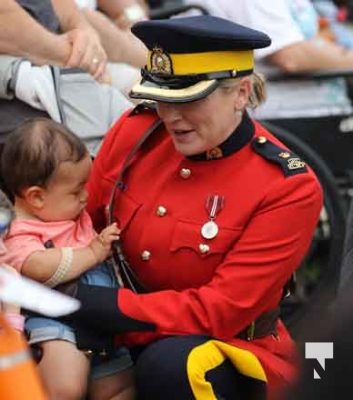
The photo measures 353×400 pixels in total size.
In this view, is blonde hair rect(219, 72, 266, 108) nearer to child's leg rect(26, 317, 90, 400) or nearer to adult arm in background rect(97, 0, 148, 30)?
child's leg rect(26, 317, 90, 400)

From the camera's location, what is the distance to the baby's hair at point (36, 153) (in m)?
2.64

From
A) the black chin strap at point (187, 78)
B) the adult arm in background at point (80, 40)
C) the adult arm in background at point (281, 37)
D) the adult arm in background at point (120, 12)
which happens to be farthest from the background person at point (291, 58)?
the black chin strap at point (187, 78)

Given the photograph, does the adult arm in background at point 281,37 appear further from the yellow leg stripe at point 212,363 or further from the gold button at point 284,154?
the yellow leg stripe at point 212,363

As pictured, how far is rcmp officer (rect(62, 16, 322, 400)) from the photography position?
2.59 metres

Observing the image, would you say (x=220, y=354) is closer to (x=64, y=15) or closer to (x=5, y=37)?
(x=5, y=37)

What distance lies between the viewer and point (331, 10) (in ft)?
20.7

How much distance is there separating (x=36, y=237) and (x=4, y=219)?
14 centimetres

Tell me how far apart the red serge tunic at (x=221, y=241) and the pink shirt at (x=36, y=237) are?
0.12 meters

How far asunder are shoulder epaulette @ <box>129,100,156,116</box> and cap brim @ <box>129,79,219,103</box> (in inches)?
8.6

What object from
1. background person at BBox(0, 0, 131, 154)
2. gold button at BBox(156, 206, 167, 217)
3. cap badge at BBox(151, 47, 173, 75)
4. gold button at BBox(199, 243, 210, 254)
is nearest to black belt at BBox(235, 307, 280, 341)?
gold button at BBox(199, 243, 210, 254)

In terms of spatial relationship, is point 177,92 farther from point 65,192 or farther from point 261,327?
point 261,327

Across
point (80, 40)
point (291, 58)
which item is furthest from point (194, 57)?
point (291, 58)

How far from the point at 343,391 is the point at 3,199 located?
1.57m

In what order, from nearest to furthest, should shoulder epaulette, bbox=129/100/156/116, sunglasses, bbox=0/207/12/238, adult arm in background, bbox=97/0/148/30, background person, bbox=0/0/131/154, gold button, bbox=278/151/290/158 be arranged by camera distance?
sunglasses, bbox=0/207/12/238, gold button, bbox=278/151/290/158, shoulder epaulette, bbox=129/100/156/116, background person, bbox=0/0/131/154, adult arm in background, bbox=97/0/148/30
